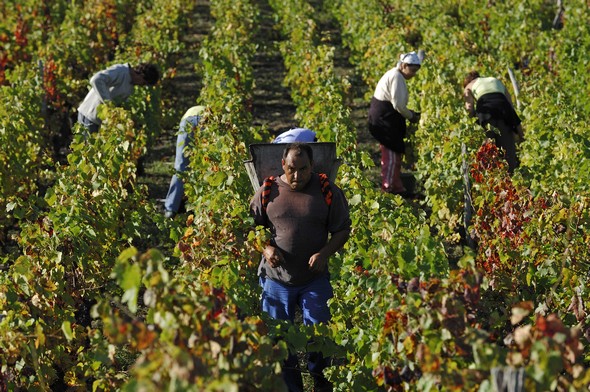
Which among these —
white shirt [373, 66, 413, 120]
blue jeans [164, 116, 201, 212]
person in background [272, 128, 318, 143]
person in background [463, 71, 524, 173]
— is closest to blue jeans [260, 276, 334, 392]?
person in background [272, 128, 318, 143]

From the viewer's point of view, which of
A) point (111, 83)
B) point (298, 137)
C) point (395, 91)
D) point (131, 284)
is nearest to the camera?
point (131, 284)

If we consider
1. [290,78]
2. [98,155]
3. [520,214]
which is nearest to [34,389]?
[98,155]

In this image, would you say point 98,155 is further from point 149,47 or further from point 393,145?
point 149,47

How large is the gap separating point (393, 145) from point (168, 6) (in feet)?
25.8

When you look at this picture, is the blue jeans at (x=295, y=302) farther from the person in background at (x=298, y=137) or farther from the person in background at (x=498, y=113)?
the person in background at (x=498, y=113)

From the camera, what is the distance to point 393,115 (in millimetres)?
7941

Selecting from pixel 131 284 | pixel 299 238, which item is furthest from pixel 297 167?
pixel 131 284

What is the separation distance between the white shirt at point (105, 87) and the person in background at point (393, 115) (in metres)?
2.24

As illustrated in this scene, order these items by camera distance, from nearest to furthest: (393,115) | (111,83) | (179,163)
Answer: (179,163) < (111,83) < (393,115)

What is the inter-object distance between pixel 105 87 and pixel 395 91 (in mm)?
2526

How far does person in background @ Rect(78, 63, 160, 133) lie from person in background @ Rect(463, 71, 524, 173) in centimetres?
277

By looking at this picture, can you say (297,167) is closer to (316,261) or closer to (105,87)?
(316,261)

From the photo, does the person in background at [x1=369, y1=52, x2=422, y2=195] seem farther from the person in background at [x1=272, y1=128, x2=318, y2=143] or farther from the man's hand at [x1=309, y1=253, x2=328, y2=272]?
the man's hand at [x1=309, y1=253, x2=328, y2=272]

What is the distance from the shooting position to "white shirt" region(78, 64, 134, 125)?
25.0ft
